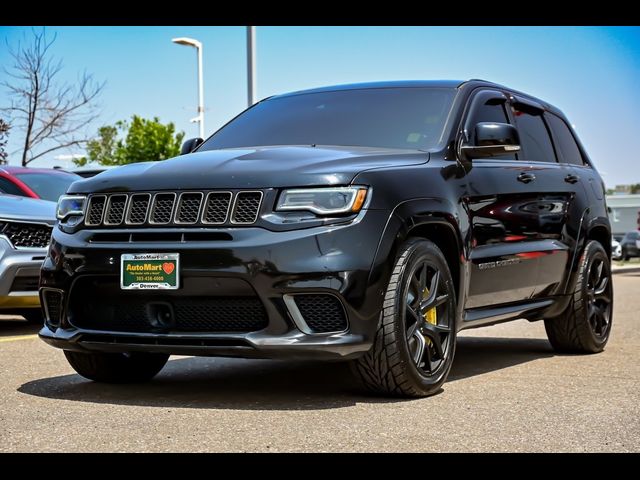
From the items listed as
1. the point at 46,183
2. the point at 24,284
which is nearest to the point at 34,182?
the point at 46,183

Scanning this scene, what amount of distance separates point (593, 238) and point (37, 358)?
13.7ft

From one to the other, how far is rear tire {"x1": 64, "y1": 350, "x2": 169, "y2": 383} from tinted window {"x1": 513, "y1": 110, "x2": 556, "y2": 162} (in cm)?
285

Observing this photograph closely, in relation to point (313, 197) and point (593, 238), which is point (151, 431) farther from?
point (593, 238)

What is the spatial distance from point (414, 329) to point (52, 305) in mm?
1938

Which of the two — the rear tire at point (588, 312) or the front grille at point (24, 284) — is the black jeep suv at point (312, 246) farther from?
the front grille at point (24, 284)

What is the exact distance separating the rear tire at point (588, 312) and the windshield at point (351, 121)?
A: 196cm

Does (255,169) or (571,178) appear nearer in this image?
(255,169)

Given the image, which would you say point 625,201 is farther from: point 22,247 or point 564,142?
point 22,247

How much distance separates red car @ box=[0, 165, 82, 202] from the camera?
10405 millimetres

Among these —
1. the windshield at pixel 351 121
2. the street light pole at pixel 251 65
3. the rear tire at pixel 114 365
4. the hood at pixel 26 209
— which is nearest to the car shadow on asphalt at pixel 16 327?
the hood at pixel 26 209

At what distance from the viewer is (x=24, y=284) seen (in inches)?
358

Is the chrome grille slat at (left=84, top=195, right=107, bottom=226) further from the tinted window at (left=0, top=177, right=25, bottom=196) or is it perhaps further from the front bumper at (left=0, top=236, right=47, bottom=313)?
the tinted window at (left=0, top=177, right=25, bottom=196)
